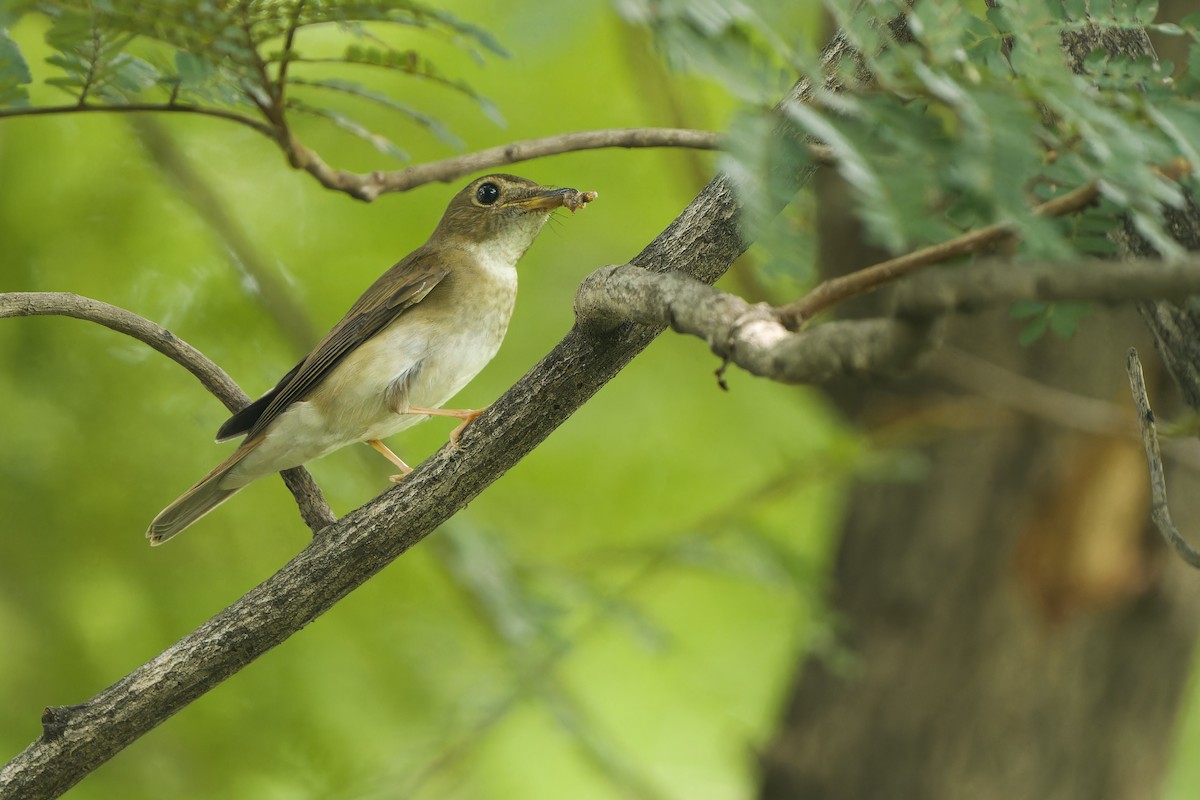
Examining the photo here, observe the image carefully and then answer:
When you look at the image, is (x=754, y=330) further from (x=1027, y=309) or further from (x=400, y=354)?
(x=400, y=354)

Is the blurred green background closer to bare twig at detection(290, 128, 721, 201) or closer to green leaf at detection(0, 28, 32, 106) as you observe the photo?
bare twig at detection(290, 128, 721, 201)

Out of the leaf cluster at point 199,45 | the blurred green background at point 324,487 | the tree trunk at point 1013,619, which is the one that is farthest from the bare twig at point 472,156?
the tree trunk at point 1013,619

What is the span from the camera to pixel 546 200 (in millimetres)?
4004

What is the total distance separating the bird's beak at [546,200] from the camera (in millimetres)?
3817

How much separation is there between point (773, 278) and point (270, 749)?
3.73 m

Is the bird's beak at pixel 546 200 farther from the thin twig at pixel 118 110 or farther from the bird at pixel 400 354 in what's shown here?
the thin twig at pixel 118 110

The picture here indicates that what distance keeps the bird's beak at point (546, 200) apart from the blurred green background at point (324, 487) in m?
0.35

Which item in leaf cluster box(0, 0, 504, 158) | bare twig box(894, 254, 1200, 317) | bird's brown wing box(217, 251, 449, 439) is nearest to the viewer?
bare twig box(894, 254, 1200, 317)

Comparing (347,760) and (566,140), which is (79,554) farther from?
(566,140)

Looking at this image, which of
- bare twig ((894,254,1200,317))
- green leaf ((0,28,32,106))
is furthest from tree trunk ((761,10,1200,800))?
bare twig ((894,254,1200,317))

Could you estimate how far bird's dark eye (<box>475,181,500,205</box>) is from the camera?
4289mm

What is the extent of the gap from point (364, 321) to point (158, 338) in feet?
3.84

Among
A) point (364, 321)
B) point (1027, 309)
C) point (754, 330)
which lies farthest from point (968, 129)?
point (364, 321)

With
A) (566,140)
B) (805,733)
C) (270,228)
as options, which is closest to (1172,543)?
(566,140)
